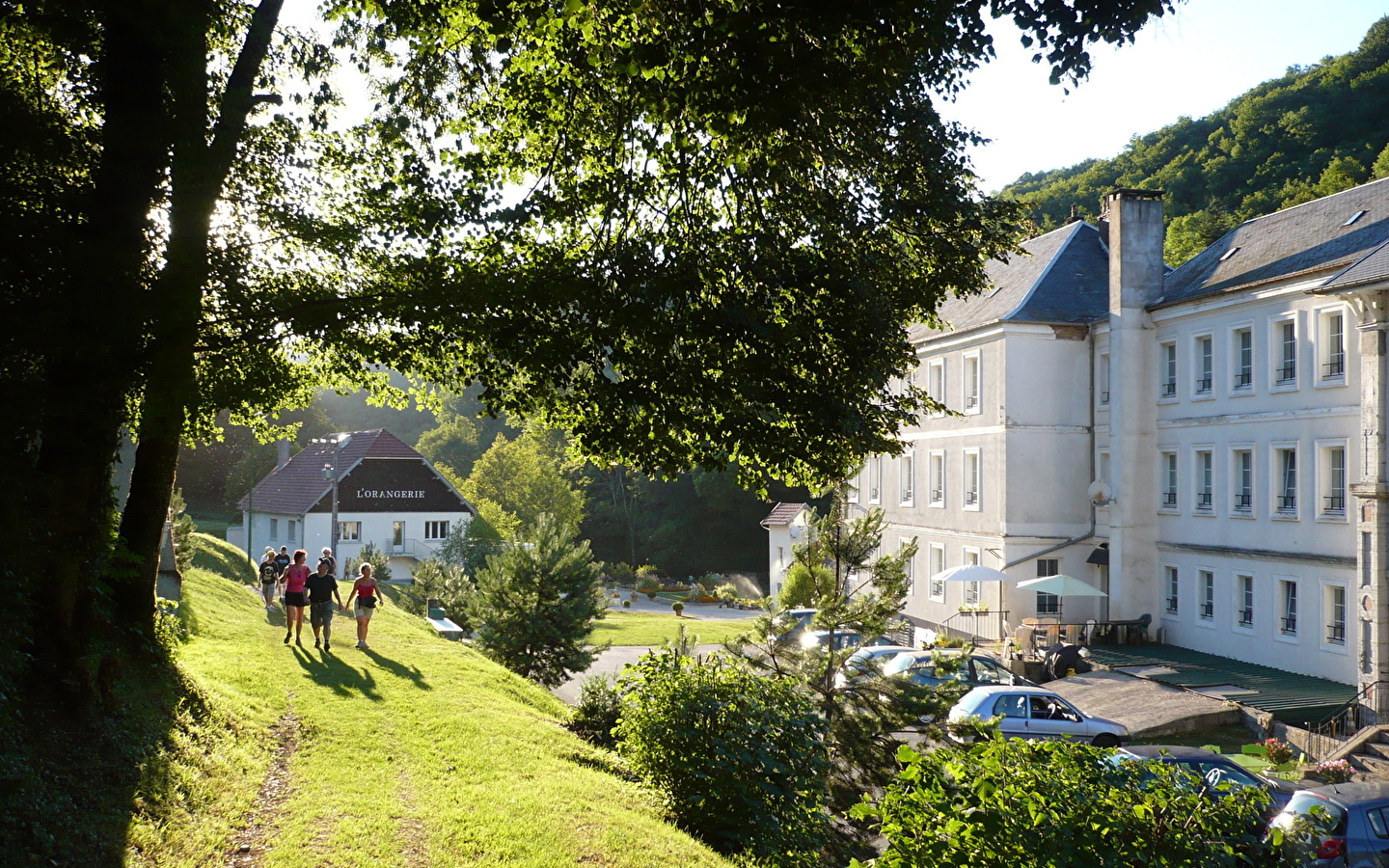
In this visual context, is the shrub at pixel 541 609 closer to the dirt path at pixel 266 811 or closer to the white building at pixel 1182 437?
the white building at pixel 1182 437

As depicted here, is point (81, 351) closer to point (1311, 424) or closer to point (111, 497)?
point (111, 497)

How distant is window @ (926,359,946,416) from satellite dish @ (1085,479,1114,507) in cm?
719

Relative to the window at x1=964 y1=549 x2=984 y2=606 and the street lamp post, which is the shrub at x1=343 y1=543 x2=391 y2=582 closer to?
the street lamp post

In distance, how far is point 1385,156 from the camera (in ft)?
159

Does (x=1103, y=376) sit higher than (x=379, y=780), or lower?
higher

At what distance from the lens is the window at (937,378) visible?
124 feet

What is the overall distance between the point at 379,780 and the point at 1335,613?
918 inches

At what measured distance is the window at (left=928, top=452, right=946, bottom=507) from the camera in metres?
38.2

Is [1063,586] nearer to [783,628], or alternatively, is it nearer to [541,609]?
[541,609]

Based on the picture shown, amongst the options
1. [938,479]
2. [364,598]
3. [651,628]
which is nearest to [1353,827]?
[364,598]

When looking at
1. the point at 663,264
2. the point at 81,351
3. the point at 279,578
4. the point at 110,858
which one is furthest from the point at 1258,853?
the point at 279,578

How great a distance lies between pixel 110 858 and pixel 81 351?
325cm

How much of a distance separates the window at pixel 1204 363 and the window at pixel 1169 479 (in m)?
2.35

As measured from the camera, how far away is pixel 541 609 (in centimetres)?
2100
